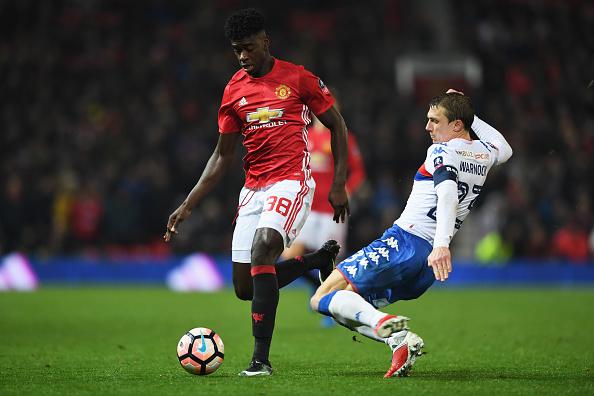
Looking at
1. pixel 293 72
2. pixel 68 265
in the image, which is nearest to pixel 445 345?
pixel 293 72

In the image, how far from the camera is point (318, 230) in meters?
11.5

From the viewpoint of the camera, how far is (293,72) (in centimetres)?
Result: 693

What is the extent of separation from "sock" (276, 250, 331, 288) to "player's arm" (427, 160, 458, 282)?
1.46m

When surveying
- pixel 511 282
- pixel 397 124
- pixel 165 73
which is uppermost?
pixel 165 73

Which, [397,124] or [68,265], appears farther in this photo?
[397,124]

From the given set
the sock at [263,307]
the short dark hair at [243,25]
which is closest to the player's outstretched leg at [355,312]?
the sock at [263,307]

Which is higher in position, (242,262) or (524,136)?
(524,136)

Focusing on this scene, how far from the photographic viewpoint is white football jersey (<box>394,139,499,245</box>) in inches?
244

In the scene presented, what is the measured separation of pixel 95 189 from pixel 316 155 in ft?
28.9

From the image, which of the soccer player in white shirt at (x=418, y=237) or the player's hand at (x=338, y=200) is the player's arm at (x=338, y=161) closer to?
the player's hand at (x=338, y=200)

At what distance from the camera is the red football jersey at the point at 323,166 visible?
11.3 m

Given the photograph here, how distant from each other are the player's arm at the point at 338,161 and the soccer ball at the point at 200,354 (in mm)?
1167

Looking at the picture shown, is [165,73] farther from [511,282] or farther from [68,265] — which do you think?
[511,282]

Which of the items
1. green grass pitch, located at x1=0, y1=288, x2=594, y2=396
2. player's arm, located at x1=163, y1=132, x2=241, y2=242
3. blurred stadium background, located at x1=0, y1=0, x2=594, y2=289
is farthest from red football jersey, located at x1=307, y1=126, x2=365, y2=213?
blurred stadium background, located at x1=0, y1=0, x2=594, y2=289
